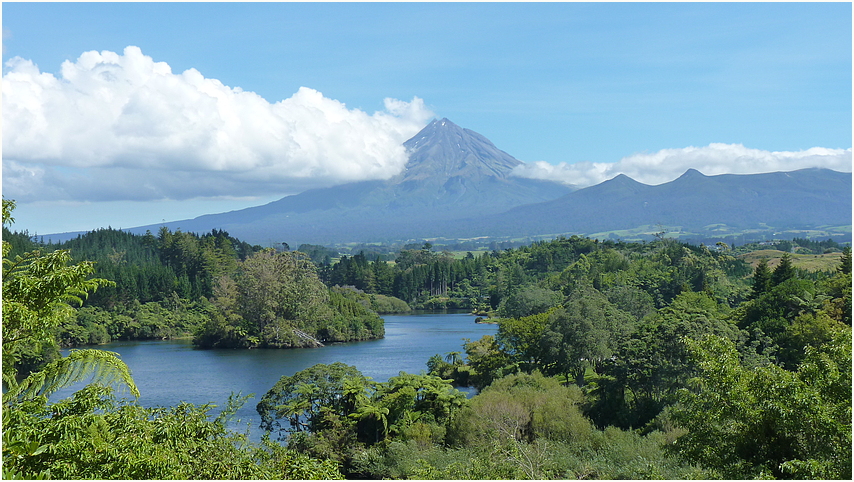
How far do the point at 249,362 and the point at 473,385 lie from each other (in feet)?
43.8

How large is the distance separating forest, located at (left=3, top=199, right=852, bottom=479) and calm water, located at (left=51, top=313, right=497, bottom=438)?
224cm

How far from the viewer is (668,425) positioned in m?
16.7

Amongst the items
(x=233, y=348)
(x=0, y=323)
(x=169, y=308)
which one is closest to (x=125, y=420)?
(x=0, y=323)

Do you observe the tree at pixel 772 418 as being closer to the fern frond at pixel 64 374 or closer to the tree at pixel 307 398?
the fern frond at pixel 64 374

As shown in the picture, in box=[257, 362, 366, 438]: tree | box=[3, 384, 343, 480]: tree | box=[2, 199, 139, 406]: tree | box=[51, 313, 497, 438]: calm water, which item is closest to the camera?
box=[3, 384, 343, 480]: tree

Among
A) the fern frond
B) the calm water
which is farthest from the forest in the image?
the calm water

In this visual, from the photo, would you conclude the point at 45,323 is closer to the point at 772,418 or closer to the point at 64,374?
the point at 64,374

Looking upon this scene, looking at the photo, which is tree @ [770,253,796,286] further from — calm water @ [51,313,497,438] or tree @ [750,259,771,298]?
calm water @ [51,313,497,438]

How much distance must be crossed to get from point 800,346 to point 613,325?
586cm

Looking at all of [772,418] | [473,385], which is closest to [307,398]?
[473,385]

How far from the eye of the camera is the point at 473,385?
26.9 metres

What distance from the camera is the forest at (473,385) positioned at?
583cm

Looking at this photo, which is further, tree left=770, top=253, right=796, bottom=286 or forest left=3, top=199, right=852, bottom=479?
tree left=770, top=253, right=796, bottom=286

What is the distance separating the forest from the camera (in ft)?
19.1
